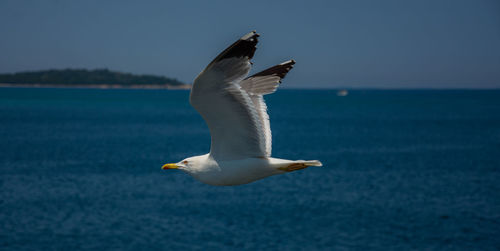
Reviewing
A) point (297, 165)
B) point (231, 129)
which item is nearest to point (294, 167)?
point (297, 165)

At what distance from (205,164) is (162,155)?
173 ft

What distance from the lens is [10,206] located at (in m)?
35.7

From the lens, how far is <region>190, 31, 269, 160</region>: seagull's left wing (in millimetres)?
6004

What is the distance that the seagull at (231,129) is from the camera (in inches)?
242

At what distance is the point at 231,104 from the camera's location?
21.5 ft

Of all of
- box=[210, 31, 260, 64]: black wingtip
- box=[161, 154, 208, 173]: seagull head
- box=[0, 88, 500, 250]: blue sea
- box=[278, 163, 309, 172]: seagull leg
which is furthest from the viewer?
box=[0, 88, 500, 250]: blue sea

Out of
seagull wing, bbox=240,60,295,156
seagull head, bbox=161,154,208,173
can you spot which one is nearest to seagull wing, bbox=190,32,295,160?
seagull head, bbox=161,154,208,173

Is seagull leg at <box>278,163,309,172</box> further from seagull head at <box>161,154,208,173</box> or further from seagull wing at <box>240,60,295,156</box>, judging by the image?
seagull wing at <box>240,60,295,156</box>

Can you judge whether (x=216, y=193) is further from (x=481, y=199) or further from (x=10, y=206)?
(x=481, y=199)

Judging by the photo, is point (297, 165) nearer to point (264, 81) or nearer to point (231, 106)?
point (231, 106)

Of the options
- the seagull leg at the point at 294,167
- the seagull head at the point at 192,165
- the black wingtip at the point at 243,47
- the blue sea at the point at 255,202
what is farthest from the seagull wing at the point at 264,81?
the blue sea at the point at 255,202

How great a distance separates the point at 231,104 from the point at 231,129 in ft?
1.70

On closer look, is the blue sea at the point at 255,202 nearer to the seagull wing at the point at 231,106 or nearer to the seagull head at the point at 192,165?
the seagull head at the point at 192,165

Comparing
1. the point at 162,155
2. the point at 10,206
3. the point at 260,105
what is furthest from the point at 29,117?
the point at 260,105
